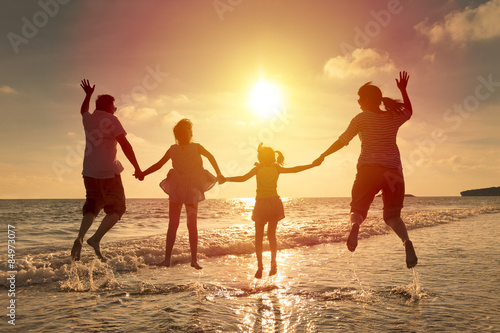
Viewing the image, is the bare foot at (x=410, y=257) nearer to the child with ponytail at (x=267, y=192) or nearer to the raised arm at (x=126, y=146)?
the child with ponytail at (x=267, y=192)

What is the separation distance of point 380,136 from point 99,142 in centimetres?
443

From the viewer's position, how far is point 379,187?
5480 mm

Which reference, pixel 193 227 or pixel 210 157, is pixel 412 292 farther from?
pixel 210 157

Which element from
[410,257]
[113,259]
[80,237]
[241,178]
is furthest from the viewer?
[113,259]

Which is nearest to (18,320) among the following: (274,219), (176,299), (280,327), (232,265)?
(176,299)

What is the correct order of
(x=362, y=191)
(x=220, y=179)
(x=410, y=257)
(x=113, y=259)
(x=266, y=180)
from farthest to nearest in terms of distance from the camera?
(x=113, y=259)
(x=266, y=180)
(x=220, y=179)
(x=362, y=191)
(x=410, y=257)

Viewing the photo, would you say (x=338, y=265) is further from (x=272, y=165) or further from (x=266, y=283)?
(x=272, y=165)

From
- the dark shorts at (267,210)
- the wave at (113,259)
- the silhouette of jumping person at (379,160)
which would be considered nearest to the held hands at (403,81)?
the silhouette of jumping person at (379,160)

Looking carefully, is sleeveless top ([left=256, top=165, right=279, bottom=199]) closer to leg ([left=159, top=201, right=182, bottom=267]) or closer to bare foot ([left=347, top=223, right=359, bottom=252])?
leg ([left=159, top=201, right=182, bottom=267])

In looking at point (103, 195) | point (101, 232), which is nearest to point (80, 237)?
point (101, 232)

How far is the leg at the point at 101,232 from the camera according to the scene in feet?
19.6

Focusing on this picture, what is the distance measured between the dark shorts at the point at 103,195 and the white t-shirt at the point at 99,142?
102mm

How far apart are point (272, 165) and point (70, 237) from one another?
14.8m

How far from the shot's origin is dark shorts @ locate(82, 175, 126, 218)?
6.08m
